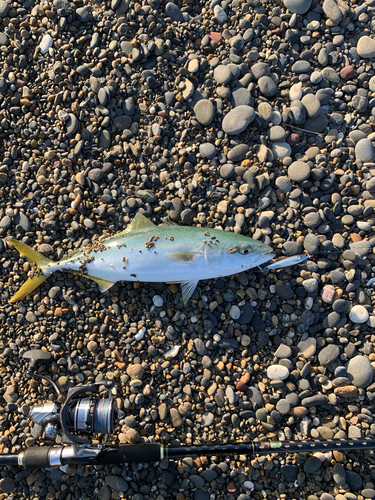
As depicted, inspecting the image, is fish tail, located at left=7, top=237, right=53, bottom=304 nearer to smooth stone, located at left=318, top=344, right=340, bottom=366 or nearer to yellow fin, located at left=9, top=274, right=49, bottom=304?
yellow fin, located at left=9, top=274, right=49, bottom=304

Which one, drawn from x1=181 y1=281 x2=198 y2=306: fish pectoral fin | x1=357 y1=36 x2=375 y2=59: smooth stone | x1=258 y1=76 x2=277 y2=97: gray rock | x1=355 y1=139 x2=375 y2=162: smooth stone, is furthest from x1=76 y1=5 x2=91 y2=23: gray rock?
x1=355 y1=139 x2=375 y2=162: smooth stone

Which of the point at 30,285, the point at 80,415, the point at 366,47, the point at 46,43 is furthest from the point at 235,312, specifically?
the point at 46,43

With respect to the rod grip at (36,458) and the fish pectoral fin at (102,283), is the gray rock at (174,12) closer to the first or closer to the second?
the fish pectoral fin at (102,283)

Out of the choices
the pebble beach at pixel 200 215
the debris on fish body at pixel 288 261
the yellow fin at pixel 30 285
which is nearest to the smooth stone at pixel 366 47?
the pebble beach at pixel 200 215

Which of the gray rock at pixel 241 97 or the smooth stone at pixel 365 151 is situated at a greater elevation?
the gray rock at pixel 241 97

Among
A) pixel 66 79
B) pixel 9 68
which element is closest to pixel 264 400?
pixel 66 79

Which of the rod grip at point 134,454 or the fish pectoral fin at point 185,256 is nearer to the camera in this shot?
the rod grip at point 134,454

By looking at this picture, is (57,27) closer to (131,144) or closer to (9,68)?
(9,68)
